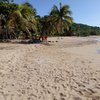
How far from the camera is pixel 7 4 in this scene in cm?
3120

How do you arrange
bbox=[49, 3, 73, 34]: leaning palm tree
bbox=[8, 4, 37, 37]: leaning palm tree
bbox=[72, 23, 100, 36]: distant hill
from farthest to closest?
bbox=[72, 23, 100, 36]: distant hill
bbox=[49, 3, 73, 34]: leaning palm tree
bbox=[8, 4, 37, 37]: leaning palm tree

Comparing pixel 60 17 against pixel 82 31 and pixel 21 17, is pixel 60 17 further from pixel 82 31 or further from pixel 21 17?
pixel 82 31

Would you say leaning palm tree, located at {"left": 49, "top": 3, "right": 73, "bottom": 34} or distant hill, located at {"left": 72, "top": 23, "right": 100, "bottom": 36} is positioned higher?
leaning palm tree, located at {"left": 49, "top": 3, "right": 73, "bottom": 34}

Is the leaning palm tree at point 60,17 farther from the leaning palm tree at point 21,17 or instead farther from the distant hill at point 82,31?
the distant hill at point 82,31

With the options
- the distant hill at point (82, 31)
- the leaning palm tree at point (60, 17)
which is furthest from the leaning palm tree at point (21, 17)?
the distant hill at point (82, 31)

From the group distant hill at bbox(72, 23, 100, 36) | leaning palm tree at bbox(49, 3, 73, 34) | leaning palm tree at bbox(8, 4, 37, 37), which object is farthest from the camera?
distant hill at bbox(72, 23, 100, 36)

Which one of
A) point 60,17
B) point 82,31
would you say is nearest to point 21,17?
point 60,17

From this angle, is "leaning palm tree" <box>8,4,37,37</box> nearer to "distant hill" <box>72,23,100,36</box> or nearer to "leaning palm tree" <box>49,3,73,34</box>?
"leaning palm tree" <box>49,3,73,34</box>

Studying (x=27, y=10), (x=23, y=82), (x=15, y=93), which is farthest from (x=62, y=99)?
(x=27, y=10)

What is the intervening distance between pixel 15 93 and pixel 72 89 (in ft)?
5.99

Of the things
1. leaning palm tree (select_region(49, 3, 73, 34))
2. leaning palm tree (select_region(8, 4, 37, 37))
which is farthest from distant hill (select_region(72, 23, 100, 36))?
leaning palm tree (select_region(8, 4, 37, 37))

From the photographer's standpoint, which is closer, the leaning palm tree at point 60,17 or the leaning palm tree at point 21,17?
the leaning palm tree at point 21,17

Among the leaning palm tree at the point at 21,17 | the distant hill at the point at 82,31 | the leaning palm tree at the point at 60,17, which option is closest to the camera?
the leaning palm tree at the point at 21,17

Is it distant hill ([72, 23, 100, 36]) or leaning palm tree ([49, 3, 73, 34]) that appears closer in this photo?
leaning palm tree ([49, 3, 73, 34])
